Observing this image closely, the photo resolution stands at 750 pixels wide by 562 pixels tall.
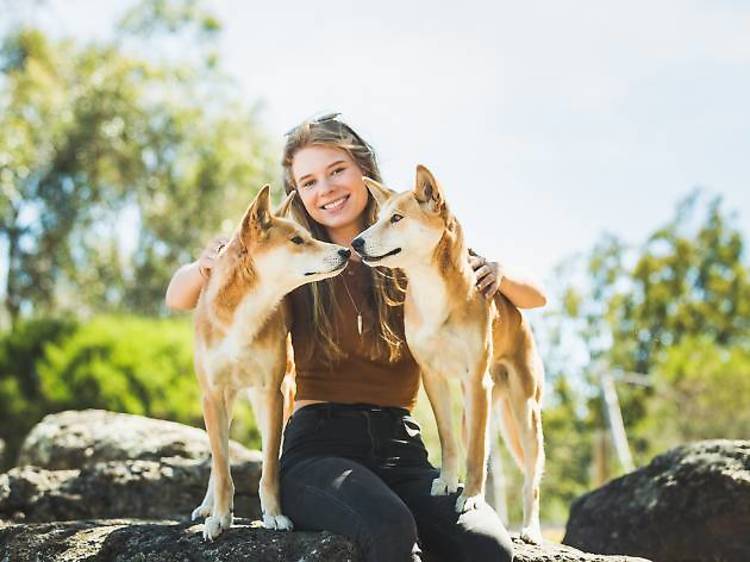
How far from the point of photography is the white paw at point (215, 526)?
396 centimetres

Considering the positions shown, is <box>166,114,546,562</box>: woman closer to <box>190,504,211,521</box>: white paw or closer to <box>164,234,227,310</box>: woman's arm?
<box>164,234,227,310</box>: woman's arm

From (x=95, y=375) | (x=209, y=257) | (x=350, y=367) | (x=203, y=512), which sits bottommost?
(x=95, y=375)

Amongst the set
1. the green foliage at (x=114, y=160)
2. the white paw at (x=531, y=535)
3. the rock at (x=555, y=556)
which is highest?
the green foliage at (x=114, y=160)

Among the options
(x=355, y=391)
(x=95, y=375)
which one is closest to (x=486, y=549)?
(x=355, y=391)

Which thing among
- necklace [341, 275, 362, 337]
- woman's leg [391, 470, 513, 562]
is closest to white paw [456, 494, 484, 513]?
woman's leg [391, 470, 513, 562]

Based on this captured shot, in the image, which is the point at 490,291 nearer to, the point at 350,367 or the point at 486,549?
the point at 350,367

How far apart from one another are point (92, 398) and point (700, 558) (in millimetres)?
10380

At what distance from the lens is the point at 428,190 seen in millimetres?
4574

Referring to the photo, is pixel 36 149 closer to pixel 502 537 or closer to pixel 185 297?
pixel 185 297

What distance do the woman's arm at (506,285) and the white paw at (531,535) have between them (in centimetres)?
121

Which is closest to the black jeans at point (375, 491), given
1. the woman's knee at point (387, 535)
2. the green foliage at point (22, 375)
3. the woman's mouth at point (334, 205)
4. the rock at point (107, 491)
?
the woman's knee at point (387, 535)

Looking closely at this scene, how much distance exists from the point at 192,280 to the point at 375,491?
1.56m

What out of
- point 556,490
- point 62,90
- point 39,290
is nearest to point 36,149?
point 62,90

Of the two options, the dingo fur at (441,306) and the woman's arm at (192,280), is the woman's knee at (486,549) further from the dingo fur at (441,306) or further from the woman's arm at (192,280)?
the woman's arm at (192,280)
